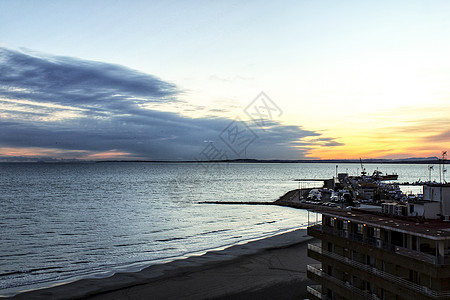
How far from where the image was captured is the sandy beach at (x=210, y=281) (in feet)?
123

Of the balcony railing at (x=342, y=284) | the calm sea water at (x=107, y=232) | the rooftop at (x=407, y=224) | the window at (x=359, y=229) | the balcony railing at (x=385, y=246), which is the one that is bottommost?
the calm sea water at (x=107, y=232)

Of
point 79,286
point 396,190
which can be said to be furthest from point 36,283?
point 396,190

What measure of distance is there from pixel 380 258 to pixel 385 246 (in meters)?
0.85

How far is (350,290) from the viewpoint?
26891 millimetres

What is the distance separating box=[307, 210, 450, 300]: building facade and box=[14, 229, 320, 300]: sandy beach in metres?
8.76

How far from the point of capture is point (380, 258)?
79.2 feet

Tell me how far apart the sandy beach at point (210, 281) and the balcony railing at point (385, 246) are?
35.4 feet

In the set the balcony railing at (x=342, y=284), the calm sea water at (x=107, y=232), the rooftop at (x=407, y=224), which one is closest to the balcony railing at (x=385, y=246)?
the rooftop at (x=407, y=224)

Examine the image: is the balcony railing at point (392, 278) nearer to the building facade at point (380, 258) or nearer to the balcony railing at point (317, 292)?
the building facade at point (380, 258)

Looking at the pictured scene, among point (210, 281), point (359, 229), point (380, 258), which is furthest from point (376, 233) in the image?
point (210, 281)

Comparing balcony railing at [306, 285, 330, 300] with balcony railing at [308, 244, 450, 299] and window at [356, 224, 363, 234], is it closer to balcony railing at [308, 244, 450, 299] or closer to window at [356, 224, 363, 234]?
balcony railing at [308, 244, 450, 299]

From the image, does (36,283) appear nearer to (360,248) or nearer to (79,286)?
(79,286)

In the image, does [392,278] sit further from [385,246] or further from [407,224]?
[407,224]

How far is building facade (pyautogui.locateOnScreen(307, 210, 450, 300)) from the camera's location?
826 inches
